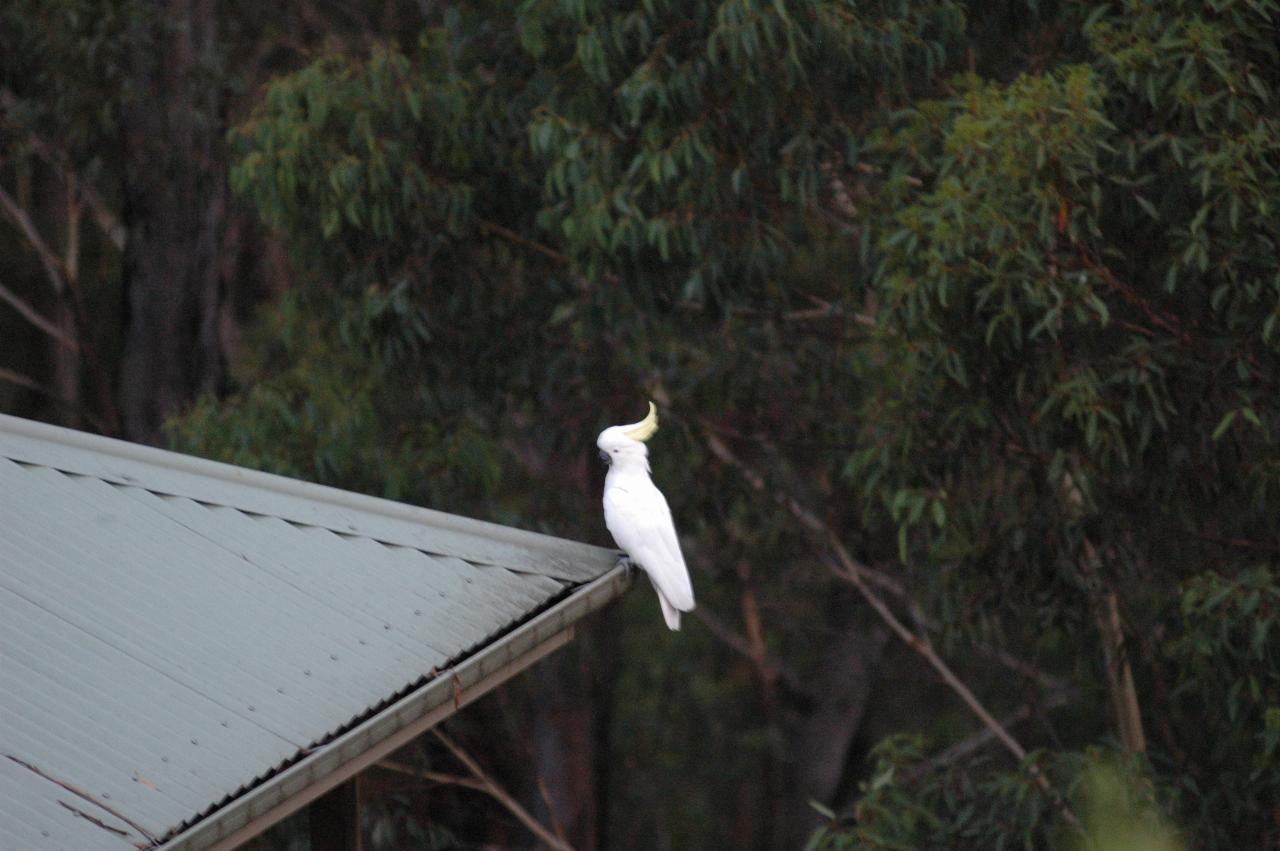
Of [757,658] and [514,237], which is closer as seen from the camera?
[514,237]

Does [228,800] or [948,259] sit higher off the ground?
[948,259]

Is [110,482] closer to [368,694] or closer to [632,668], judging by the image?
[368,694]

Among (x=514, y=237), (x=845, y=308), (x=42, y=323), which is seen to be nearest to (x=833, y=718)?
(x=845, y=308)

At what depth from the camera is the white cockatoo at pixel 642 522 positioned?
373 cm

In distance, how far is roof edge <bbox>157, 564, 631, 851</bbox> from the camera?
260 cm

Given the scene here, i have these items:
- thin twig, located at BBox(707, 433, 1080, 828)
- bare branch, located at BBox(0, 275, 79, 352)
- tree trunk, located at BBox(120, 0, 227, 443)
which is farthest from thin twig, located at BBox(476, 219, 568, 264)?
bare branch, located at BBox(0, 275, 79, 352)

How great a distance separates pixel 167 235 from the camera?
26.6ft

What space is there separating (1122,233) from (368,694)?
129 inches

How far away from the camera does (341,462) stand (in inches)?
258

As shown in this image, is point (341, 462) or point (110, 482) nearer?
point (110, 482)

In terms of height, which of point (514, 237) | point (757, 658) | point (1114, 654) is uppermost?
point (514, 237)

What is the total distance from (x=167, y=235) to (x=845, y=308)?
358 centimetres

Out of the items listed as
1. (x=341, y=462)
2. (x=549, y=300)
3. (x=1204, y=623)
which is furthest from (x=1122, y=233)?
(x=341, y=462)

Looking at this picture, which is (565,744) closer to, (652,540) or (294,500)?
(652,540)
